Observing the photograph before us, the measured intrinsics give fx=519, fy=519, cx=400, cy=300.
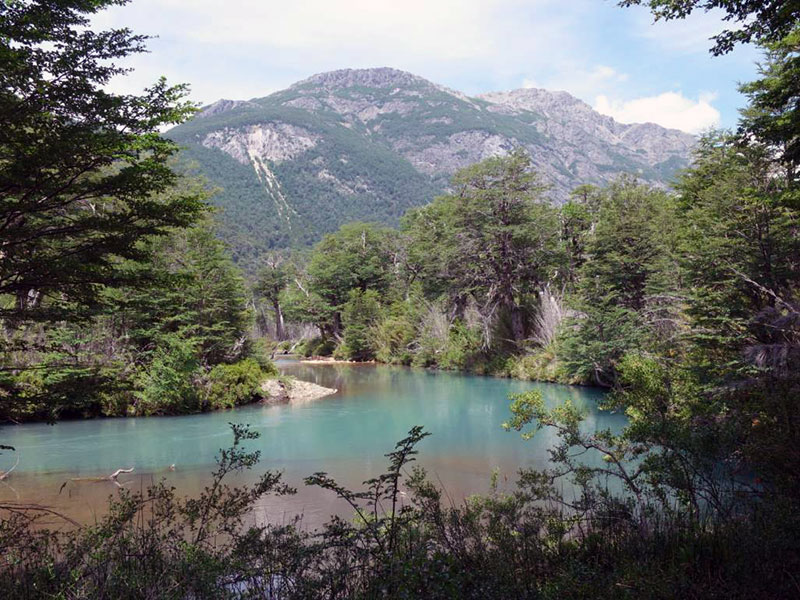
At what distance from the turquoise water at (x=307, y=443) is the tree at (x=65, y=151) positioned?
15.0 ft

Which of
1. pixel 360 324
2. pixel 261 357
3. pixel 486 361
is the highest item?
pixel 360 324

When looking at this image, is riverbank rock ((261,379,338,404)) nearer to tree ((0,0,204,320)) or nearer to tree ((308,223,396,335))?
tree ((0,0,204,320))

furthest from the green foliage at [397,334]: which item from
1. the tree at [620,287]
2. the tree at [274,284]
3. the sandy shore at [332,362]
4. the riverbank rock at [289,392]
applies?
the tree at [274,284]

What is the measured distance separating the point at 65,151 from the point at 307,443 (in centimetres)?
965

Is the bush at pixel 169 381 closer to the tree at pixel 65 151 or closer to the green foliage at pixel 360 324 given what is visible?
the tree at pixel 65 151

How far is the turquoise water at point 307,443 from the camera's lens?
32.9 feet

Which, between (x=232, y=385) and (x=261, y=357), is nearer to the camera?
(x=232, y=385)

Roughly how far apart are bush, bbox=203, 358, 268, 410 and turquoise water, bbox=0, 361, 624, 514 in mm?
734

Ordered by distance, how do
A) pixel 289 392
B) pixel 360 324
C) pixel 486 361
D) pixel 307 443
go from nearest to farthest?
1. pixel 307 443
2. pixel 289 392
3. pixel 486 361
4. pixel 360 324

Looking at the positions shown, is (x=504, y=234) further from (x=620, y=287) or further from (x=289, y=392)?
(x=289, y=392)

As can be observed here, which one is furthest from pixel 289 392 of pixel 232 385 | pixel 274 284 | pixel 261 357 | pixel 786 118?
pixel 274 284

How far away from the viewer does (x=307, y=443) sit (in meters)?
13.3

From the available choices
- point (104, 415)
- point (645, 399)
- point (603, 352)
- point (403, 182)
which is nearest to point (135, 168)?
point (645, 399)

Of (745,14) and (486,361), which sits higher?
(745,14)
